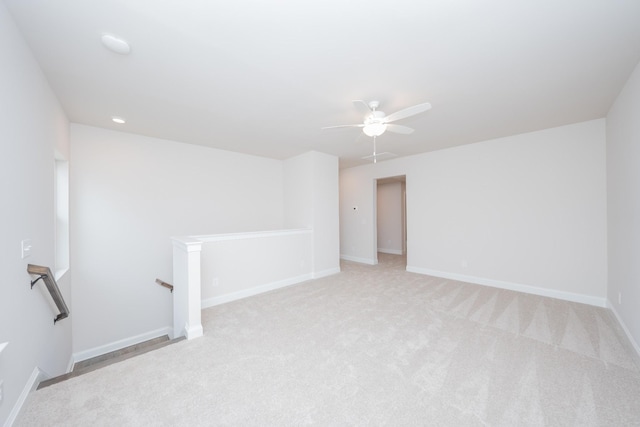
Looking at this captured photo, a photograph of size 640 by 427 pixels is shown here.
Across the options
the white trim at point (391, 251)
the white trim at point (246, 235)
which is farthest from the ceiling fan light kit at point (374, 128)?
the white trim at point (391, 251)

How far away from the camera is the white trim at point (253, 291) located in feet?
11.2

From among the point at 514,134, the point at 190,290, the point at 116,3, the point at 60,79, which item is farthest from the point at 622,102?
the point at 60,79

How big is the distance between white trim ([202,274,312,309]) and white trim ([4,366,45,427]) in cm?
157

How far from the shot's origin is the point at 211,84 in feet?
7.77

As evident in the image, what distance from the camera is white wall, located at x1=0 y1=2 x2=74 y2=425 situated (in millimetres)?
1466

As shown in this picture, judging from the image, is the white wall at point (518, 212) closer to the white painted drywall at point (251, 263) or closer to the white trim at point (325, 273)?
the white trim at point (325, 273)

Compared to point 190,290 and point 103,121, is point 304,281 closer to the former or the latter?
point 190,290

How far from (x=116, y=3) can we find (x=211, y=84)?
3.01 ft

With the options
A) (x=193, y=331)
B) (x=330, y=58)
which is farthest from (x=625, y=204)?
(x=193, y=331)

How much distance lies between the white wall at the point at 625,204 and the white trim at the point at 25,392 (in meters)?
4.72

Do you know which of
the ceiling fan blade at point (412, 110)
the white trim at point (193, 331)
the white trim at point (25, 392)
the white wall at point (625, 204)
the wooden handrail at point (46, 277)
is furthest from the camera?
the white trim at point (193, 331)

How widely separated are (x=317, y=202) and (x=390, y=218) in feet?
12.5

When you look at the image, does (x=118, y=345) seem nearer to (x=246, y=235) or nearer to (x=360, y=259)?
(x=246, y=235)

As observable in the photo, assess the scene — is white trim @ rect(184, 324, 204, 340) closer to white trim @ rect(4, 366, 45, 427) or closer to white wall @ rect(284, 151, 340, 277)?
white trim @ rect(4, 366, 45, 427)
